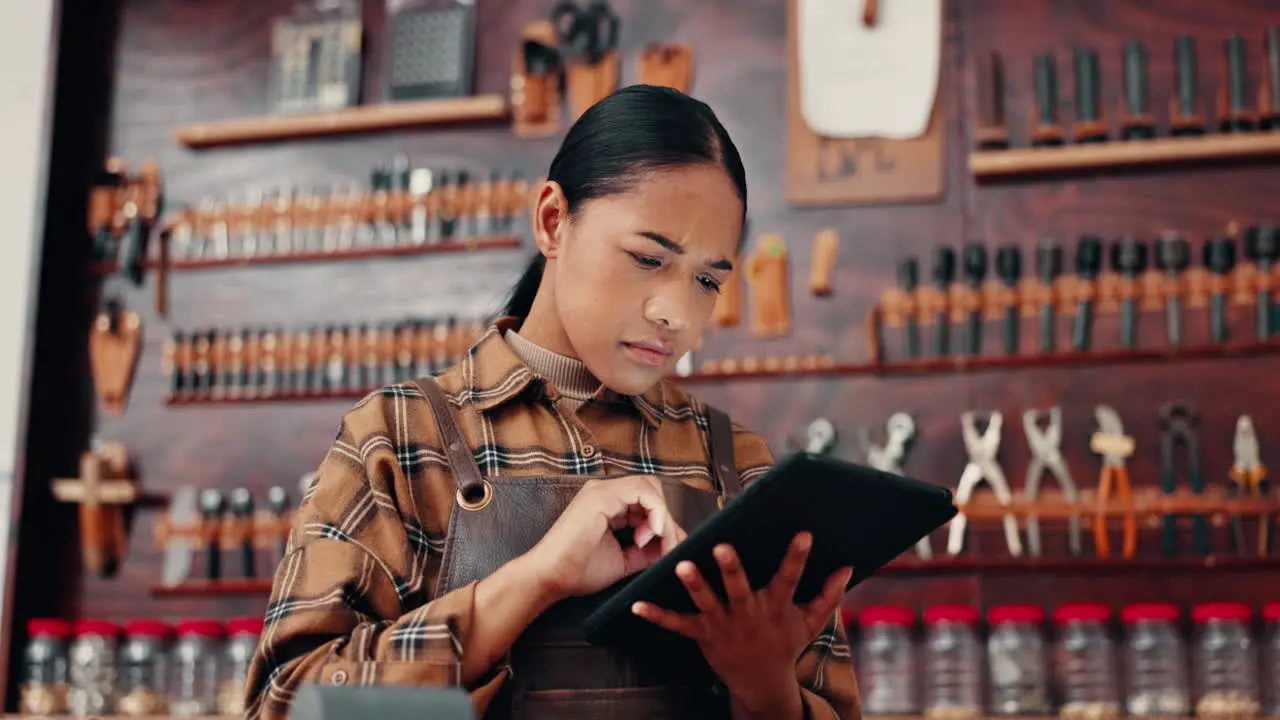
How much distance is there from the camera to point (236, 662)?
4.08 m

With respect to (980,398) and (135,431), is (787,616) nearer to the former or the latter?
(980,398)

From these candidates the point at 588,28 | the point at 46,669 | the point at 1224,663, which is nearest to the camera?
the point at 1224,663

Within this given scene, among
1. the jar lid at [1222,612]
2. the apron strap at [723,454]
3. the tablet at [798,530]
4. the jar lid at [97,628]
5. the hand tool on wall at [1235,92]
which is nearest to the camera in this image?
the tablet at [798,530]

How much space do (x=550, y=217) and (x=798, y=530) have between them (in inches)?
18.3

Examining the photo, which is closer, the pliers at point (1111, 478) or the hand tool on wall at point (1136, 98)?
the pliers at point (1111, 478)

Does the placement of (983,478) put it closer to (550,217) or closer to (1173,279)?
(1173,279)

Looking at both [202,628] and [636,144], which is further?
[202,628]

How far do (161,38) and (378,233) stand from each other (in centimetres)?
99

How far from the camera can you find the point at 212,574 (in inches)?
170

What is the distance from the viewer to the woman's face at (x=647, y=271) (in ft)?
5.10

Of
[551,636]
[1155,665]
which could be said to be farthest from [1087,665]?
[551,636]

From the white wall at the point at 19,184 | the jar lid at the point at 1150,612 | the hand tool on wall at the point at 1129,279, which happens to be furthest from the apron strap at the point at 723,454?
the white wall at the point at 19,184

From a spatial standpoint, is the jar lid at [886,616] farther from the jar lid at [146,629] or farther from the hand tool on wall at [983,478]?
the jar lid at [146,629]

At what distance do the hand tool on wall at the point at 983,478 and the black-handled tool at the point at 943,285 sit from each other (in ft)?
0.65
